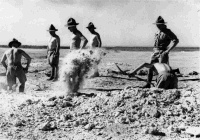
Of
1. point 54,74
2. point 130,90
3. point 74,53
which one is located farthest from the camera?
point 54,74

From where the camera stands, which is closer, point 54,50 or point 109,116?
point 109,116

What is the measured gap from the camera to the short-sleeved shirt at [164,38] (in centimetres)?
830

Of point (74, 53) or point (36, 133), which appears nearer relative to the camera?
point (36, 133)

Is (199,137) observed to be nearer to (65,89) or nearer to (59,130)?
(59,130)

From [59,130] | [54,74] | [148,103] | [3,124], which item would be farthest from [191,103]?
[54,74]

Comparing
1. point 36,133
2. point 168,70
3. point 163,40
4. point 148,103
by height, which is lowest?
point 36,133

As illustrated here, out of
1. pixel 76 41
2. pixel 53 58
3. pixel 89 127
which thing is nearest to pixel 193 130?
pixel 89 127

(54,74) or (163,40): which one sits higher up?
(163,40)

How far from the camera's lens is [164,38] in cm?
832

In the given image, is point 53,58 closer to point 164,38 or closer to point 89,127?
point 164,38

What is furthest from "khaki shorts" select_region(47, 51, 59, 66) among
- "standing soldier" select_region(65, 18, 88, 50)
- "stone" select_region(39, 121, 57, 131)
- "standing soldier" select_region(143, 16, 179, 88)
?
"stone" select_region(39, 121, 57, 131)

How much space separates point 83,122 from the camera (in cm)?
576

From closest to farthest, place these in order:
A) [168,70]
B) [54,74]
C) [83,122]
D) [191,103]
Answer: [83,122], [191,103], [168,70], [54,74]

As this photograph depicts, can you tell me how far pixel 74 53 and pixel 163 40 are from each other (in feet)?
7.39
